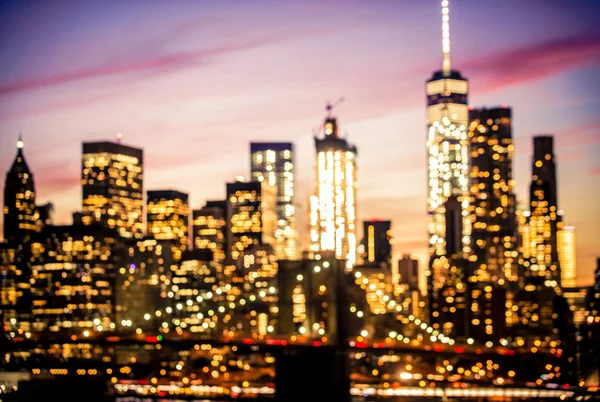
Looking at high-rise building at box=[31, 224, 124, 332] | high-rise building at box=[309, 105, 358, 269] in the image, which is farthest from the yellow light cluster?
high-rise building at box=[31, 224, 124, 332]

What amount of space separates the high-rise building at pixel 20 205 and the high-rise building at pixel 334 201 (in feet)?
129

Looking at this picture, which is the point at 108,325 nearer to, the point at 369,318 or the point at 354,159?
the point at 369,318

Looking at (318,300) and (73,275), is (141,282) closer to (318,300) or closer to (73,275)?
(73,275)

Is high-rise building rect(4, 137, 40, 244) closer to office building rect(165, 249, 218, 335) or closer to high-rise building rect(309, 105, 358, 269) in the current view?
office building rect(165, 249, 218, 335)

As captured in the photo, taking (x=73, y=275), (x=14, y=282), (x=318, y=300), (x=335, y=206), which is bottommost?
(x=318, y=300)

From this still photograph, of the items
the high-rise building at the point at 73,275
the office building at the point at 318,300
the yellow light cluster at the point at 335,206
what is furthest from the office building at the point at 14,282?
the office building at the point at 318,300

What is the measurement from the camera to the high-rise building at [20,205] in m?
173

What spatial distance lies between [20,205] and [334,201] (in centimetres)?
4435

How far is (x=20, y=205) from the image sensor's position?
17638cm

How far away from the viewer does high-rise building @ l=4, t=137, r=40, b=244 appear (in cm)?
17275

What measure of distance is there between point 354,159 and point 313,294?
3213 inches

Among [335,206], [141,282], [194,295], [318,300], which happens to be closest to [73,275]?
[141,282]

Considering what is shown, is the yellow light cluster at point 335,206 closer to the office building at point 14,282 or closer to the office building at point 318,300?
the office building at point 14,282

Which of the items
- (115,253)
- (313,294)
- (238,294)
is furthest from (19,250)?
(313,294)
